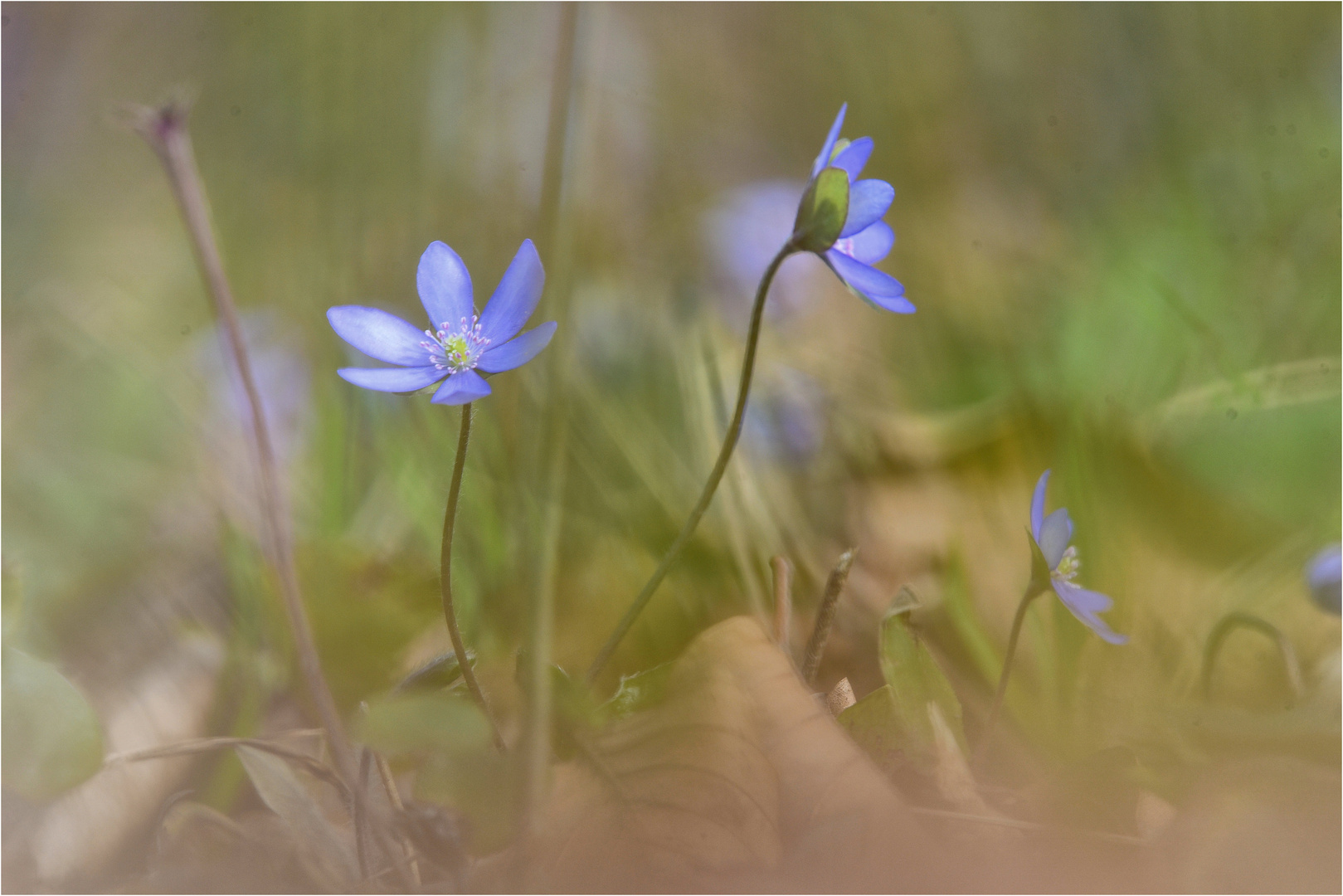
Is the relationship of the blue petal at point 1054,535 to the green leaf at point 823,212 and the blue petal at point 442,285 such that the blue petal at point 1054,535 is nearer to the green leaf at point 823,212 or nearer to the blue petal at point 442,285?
the green leaf at point 823,212

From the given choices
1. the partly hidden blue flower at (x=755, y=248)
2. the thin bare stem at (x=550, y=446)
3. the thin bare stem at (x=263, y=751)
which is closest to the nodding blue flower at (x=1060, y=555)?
the thin bare stem at (x=550, y=446)

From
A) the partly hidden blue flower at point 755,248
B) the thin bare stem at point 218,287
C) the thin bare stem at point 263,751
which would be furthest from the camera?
the partly hidden blue flower at point 755,248

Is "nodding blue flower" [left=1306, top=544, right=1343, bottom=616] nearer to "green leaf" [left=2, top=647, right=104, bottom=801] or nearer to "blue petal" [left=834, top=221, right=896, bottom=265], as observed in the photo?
"blue petal" [left=834, top=221, right=896, bottom=265]

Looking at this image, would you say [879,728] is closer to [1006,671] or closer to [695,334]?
[1006,671]

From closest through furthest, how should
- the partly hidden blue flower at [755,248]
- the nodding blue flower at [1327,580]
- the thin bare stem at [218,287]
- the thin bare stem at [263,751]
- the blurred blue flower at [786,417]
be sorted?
the thin bare stem at [218,287] < the thin bare stem at [263,751] < the nodding blue flower at [1327,580] < the blurred blue flower at [786,417] < the partly hidden blue flower at [755,248]

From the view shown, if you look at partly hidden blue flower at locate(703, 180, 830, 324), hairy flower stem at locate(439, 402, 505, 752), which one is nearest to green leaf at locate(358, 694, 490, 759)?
hairy flower stem at locate(439, 402, 505, 752)

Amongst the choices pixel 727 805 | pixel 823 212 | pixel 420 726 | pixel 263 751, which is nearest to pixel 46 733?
pixel 263 751

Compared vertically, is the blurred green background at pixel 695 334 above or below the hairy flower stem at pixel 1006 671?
above
